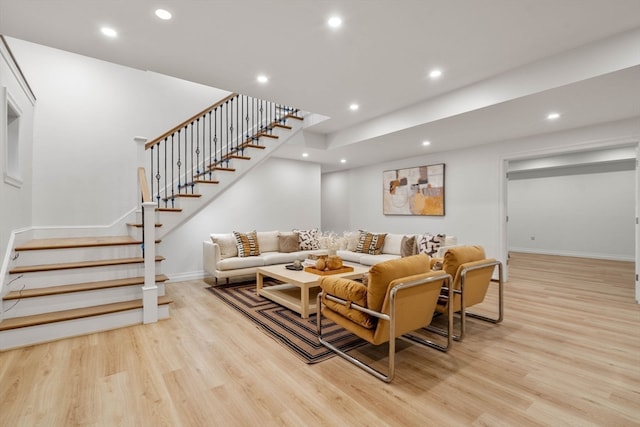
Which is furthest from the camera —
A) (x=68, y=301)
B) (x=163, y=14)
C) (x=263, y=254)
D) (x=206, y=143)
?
(x=206, y=143)

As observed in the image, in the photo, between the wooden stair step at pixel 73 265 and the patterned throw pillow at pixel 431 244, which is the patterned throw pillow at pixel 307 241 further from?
the wooden stair step at pixel 73 265

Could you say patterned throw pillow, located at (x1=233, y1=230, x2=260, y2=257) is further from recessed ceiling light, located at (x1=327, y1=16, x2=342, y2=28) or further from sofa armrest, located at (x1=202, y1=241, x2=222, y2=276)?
recessed ceiling light, located at (x1=327, y1=16, x2=342, y2=28)

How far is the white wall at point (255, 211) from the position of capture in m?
5.54

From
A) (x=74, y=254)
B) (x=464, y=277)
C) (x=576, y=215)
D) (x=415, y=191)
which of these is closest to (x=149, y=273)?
(x=74, y=254)

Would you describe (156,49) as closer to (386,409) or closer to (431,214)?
(386,409)

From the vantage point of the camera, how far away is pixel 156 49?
289 cm

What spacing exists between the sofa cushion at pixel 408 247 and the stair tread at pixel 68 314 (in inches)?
149

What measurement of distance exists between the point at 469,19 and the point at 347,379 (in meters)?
3.04

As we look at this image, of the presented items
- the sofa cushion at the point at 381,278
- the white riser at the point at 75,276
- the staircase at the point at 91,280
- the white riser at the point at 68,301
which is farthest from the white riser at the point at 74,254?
the sofa cushion at the point at 381,278

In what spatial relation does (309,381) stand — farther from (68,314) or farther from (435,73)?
(435,73)

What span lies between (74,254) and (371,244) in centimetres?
453

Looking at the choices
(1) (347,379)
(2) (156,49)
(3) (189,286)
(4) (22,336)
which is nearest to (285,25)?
(2) (156,49)

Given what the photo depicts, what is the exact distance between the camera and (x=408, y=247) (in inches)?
208

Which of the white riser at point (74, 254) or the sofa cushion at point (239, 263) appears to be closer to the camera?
the white riser at point (74, 254)
